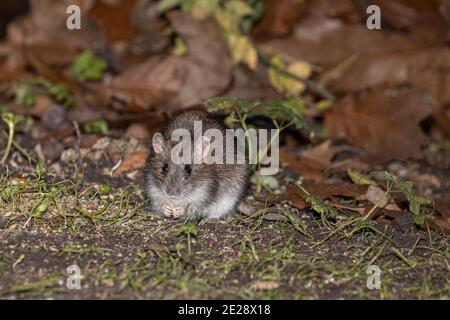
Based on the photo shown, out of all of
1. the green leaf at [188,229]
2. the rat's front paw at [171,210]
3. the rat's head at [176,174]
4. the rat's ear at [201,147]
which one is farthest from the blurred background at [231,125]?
the rat's ear at [201,147]

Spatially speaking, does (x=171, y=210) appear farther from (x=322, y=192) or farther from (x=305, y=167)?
(x=305, y=167)

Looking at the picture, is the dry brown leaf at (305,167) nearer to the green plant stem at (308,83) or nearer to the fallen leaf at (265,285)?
the green plant stem at (308,83)

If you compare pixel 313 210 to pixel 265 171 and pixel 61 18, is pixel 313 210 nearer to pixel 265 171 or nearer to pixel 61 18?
pixel 265 171

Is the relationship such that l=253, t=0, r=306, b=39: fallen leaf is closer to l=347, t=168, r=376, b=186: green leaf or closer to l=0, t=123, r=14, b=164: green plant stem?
l=347, t=168, r=376, b=186: green leaf

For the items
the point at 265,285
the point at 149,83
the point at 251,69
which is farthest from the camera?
the point at 251,69

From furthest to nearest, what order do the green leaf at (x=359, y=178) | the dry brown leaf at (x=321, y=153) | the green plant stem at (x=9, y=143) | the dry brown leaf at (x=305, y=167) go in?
the dry brown leaf at (x=321, y=153) → the dry brown leaf at (x=305, y=167) → the green leaf at (x=359, y=178) → the green plant stem at (x=9, y=143)

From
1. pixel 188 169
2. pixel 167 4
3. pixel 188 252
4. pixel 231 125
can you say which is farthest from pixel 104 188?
pixel 167 4
